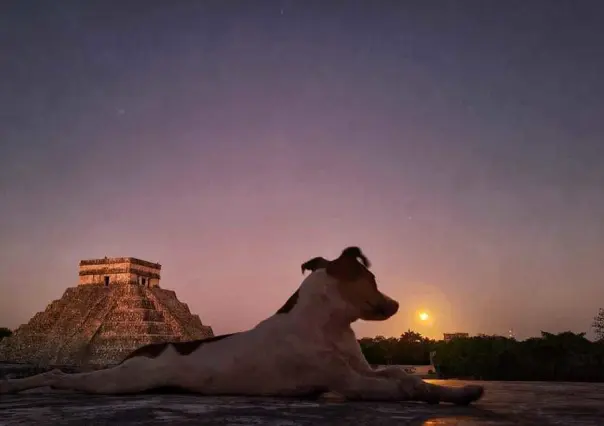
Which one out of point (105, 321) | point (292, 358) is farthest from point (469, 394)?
point (105, 321)

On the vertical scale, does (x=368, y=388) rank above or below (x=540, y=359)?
below

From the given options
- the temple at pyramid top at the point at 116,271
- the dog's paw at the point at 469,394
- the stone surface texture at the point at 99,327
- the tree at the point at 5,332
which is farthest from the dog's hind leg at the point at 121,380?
the tree at the point at 5,332

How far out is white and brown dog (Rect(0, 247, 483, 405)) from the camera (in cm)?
485

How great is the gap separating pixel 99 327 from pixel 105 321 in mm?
1043

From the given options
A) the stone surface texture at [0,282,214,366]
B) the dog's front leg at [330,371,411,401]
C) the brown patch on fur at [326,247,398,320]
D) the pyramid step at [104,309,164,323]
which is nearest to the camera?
the dog's front leg at [330,371,411,401]

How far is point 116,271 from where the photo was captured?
77.2 m

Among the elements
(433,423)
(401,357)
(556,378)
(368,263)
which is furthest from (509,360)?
(401,357)

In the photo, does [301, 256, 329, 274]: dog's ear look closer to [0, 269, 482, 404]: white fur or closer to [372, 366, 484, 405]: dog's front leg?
[0, 269, 482, 404]: white fur

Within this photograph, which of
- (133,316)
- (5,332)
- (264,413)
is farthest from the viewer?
(5,332)

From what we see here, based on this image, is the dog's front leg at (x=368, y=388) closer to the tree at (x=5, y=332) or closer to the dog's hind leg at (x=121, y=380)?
the dog's hind leg at (x=121, y=380)

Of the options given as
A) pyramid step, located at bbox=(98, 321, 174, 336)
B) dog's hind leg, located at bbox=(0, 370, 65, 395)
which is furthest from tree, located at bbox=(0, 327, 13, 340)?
dog's hind leg, located at bbox=(0, 370, 65, 395)

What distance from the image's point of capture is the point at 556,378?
15.0 metres

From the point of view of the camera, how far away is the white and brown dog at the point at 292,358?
4.85 m

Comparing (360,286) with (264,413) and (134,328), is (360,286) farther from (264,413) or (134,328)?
(134,328)
